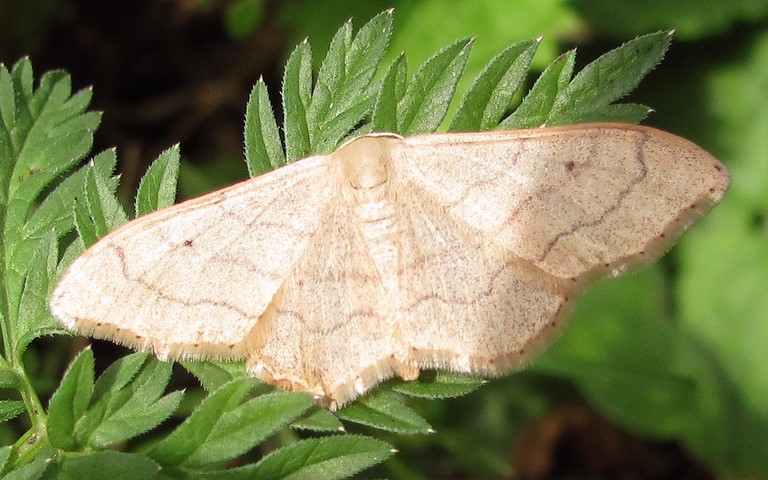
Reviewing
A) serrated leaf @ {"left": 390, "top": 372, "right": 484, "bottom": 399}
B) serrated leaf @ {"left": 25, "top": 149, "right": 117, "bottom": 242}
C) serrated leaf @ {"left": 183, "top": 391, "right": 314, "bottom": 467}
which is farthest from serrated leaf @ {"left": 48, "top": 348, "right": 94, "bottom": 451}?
serrated leaf @ {"left": 390, "top": 372, "right": 484, "bottom": 399}

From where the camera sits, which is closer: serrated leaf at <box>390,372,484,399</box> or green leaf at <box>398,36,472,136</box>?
serrated leaf at <box>390,372,484,399</box>

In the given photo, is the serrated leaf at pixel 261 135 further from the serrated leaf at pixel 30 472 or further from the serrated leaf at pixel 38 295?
the serrated leaf at pixel 30 472

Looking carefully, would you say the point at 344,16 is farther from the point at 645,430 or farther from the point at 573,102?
the point at 645,430

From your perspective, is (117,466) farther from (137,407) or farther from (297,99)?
(297,99)

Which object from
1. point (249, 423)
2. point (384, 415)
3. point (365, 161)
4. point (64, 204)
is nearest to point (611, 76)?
point (365, 161)

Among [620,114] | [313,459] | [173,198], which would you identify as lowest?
[313,459]

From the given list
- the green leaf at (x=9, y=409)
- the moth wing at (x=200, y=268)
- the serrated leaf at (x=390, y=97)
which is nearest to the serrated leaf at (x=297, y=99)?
the moth wing at (x=200, y=268)

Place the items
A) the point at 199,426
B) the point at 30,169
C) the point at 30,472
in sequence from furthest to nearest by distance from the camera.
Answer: the point at 30,169, the point at 199,426, the point at 30,472

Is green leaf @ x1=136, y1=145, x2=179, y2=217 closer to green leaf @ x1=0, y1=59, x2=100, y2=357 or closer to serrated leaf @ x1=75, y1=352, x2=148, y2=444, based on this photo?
green leaf @ x1=0, y1=59, x2=100, y2=357

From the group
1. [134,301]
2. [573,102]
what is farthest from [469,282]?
[134,301]
